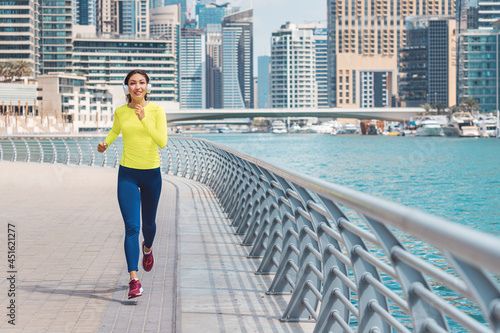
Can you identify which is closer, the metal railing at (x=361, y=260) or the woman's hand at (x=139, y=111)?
the metal railing at (x=361, y=260)

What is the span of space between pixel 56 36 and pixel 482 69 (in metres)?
99.7

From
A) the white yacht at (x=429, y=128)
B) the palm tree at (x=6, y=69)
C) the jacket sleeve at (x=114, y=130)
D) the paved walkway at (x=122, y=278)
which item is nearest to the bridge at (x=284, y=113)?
the white yacht at (x=429, y=128)

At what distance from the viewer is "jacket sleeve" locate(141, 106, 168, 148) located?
250 inches

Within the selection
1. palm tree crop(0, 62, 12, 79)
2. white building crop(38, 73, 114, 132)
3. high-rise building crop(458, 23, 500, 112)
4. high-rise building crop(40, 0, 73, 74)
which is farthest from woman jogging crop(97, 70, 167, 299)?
high-rise building crop(40, 0, 73, 74)

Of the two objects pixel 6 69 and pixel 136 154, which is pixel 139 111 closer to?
pixel 136 154

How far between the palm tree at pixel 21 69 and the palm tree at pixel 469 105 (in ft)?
299

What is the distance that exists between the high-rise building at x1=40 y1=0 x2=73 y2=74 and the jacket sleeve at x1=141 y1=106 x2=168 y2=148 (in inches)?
7505

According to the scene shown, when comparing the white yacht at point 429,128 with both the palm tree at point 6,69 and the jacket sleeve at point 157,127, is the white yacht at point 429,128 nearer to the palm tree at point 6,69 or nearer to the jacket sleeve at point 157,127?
the palm tree at point 6,69

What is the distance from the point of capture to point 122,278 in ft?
24.4

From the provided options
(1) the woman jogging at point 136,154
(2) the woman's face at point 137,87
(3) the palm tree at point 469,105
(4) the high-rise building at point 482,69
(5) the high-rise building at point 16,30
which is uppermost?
(5) the high-rise building at point 16,30

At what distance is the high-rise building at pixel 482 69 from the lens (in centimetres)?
16500

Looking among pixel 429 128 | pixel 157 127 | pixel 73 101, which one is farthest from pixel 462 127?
pixel 157 127

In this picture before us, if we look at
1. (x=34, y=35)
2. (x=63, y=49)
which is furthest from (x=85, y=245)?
(x=63, y=49)

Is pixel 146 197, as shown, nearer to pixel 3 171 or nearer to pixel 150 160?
pixel 150 160
